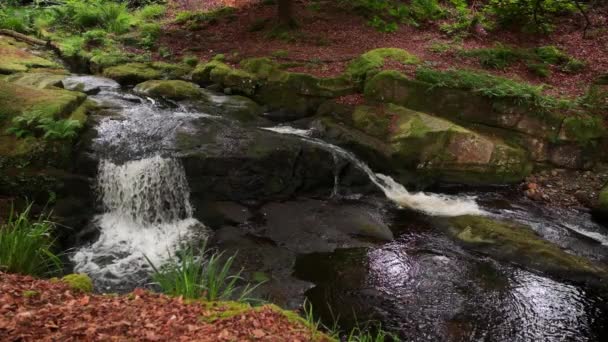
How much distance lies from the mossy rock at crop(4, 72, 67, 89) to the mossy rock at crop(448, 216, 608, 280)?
893 centimetres

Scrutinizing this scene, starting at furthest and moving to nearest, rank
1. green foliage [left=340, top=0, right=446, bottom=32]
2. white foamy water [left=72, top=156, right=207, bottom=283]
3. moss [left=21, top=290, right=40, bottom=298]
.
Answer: green foliage [left=340, top=0, right=446, bottom=32] < white foamy water [left=72, top=156, right=207, bottom=283] < moss [left=21, top=290, right=40, bottom=298]

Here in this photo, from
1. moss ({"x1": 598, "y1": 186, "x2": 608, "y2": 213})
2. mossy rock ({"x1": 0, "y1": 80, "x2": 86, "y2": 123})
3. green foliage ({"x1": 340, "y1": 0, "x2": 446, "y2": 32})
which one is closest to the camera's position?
mossy rock ({"x1": 0, "y1": 80, "x2": 86, "y2": 123})

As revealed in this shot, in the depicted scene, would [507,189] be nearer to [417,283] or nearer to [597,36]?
[417,283]

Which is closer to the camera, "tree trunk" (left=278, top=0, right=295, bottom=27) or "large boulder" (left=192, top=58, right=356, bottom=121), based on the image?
"large boulder" (left=192, top=58, right=356, bottom=121)

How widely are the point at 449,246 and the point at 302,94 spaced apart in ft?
18.5

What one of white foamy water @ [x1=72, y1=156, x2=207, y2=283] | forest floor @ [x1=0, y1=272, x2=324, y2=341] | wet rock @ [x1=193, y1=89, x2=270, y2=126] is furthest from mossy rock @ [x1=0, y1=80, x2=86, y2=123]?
forest floor @ [x1=0, y1=272, x2=324, y2=341]

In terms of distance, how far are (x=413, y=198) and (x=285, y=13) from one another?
8.16m

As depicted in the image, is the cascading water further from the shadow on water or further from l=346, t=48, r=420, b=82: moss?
l=346, t=48, r=420, b=82: moss

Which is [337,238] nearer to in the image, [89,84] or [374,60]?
[374,60]

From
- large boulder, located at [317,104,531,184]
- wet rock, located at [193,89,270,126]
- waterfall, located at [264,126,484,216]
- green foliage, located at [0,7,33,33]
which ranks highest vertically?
green foliage, located at [0,7,33,33]

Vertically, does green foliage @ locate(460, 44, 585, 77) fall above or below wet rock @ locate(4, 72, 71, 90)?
above

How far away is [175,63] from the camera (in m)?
13.4

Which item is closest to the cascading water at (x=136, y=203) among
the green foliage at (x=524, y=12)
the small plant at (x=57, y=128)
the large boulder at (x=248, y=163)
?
the large boulder at (x=248, y=163)

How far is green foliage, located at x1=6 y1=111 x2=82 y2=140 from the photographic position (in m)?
7.22
